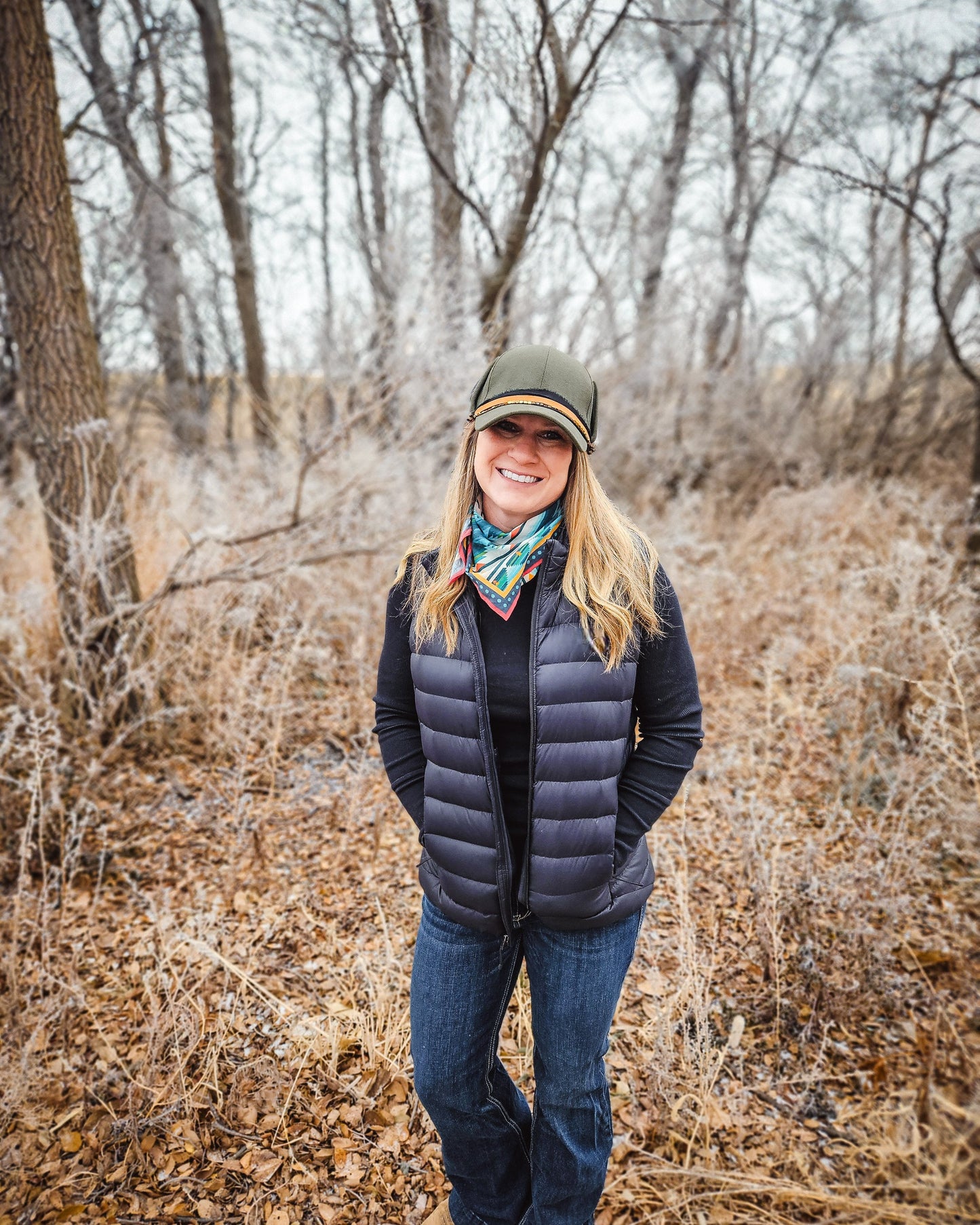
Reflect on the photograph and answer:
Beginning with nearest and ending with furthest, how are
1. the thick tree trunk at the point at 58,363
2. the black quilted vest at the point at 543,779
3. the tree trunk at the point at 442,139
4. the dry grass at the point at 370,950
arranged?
the black quilted vest at the point at 543,779
the dry grass at the point at 370,950
the thick tree trunk at the point at 58,363
the tree trunk at the point at 442,139

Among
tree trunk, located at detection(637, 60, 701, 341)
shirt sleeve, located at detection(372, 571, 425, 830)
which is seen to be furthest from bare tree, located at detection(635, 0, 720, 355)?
shirt sleeve, located at detection(372, 571, 425, 830)

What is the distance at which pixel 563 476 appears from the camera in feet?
5.52

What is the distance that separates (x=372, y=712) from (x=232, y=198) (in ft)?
26.4

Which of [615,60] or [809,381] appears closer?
[615,60]

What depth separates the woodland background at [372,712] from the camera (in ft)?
7.02

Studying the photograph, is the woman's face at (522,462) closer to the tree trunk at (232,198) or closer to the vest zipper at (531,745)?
the vest zipper at (531,745)

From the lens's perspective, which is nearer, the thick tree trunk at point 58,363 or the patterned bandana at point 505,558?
the patterned bandana at point 505,558

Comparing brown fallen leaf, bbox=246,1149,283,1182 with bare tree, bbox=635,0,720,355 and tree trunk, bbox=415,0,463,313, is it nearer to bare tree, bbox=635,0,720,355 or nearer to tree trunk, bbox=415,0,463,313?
tree trunk, bbox=415,0,463,313

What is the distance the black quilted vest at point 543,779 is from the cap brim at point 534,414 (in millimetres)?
262

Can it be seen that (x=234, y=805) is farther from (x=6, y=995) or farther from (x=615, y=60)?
(x=615, y=60)

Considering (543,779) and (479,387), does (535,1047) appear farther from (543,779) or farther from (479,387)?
(479,387)

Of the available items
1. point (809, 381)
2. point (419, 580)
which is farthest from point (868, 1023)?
point (809, 381)

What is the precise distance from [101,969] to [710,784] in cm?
317

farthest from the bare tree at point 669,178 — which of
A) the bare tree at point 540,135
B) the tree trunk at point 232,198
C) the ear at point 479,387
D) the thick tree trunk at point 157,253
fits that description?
the ear at point 479,387
